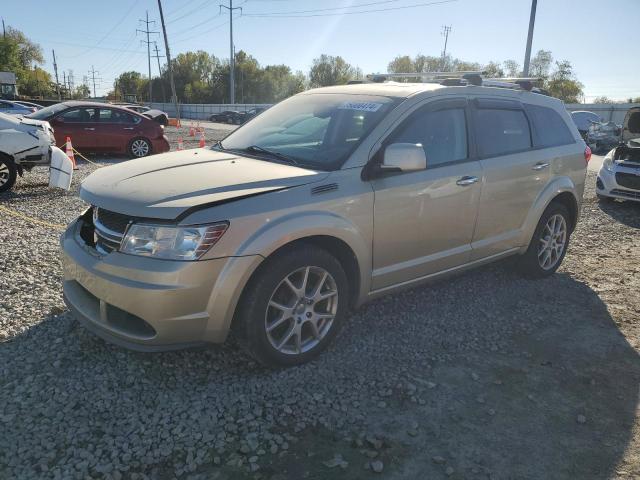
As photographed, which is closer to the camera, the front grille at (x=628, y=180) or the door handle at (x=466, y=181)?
the door handle at (x=466, y=181)

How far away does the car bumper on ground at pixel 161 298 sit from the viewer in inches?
109

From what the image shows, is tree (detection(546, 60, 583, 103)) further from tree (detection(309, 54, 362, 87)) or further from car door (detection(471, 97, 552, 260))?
car door (detection(471, 97, 552, 260))

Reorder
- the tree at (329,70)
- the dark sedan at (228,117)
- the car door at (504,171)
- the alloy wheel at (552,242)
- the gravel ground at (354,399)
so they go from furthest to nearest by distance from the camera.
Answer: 1. the tree at (329,70)
2. the dark sedan at (228,117)
3. the alloy wheel at (552,242)
4. the car door at (504,171)
5. the gravel ground at (354,399)

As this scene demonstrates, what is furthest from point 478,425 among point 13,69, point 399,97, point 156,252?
point 13,69

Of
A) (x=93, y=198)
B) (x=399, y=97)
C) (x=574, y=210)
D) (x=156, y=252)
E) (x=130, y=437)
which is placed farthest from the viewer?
(x=574, y=210)

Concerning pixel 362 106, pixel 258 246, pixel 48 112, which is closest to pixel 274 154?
pixel 362 106

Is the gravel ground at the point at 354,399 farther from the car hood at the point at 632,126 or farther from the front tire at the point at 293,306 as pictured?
the car hood at the point at 632,126

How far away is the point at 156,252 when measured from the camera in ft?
9.20

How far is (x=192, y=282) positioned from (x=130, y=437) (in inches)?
33.6

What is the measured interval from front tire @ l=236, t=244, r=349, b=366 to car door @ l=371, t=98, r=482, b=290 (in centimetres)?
40

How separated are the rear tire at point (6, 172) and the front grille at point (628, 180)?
10.3 meters

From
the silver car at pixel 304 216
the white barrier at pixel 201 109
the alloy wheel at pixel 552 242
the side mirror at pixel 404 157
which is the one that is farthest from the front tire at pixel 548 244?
the white barrier at pixel 201 109

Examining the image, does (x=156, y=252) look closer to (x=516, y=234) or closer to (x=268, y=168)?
(x=268, y=168)

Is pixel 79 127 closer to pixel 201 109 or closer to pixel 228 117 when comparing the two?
pixel 228 117
